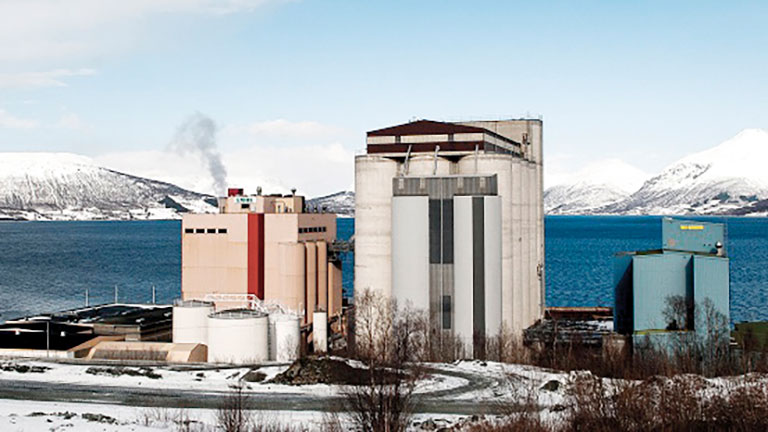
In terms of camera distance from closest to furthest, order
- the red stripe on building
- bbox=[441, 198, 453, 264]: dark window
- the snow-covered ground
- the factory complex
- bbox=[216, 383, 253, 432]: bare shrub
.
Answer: bbox=[216, 383, 253, 432]: bare shrub → the snow-covered ground → the factory complex → bbox=[441, 198, 453, 264]: dark window → the red stripe on building

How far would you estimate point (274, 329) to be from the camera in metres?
68.9

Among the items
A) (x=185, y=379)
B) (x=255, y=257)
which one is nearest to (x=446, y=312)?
(x=255, y=257)

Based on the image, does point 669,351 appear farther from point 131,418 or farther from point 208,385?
point 131,418

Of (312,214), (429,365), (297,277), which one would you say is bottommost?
(429,365)

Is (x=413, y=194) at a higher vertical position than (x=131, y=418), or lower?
higher

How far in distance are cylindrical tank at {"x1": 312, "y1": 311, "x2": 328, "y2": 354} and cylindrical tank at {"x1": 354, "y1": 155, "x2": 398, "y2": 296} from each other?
410 centimetres

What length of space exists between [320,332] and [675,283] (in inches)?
1243

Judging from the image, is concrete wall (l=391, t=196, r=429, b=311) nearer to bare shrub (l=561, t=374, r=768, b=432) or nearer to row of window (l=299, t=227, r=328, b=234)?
row of window (l=299, t=227, r=328, b=234)

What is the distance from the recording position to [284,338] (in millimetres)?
68500

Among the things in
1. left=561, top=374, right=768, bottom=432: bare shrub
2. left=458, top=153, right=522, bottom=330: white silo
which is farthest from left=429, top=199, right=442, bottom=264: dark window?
left=561, top=374, right=768, bottom=432: bare shrub

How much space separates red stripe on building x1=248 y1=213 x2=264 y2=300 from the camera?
260 ft

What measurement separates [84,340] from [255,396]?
99.0 feet

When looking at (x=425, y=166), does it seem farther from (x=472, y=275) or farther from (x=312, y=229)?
(x=312, y=229)

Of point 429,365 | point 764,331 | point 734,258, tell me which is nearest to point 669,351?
point 764,331
